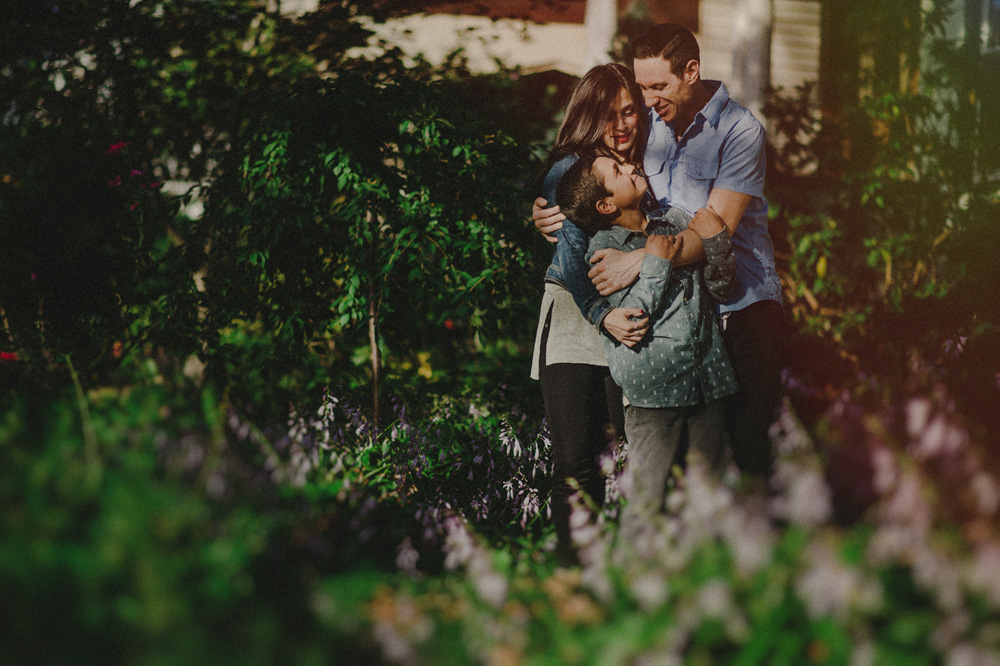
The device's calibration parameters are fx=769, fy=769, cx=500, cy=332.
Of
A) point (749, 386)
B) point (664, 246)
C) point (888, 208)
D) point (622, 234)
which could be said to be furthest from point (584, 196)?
point (888, 208)

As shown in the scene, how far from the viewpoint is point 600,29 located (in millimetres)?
6336

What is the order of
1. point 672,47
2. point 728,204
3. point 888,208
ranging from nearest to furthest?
1. point 728,204
2. point 672,47
3. point 888,208

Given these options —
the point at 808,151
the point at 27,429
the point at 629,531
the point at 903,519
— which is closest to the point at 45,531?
the point at 27,429

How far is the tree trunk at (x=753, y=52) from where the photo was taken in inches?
→ 237

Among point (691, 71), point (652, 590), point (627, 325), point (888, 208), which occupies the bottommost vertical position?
point (888, 208)

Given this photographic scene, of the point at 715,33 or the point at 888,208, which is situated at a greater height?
the point at 715,33

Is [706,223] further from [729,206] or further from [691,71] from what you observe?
[691,71]

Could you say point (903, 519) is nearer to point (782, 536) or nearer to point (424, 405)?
point (782, 536)

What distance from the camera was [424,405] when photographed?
4.21 meters

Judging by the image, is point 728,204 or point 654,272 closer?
point 654,272

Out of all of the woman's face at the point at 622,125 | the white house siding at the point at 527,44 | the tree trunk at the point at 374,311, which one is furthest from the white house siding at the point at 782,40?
the woman's face at the point at 622,125

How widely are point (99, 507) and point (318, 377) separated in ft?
7.97

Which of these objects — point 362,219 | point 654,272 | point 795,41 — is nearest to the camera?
point 654,272

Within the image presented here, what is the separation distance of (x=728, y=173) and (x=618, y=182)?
36 cm
